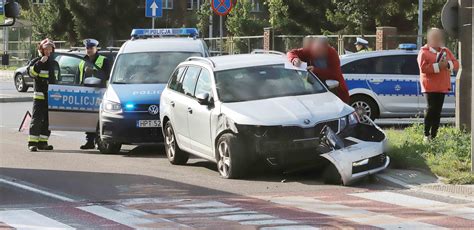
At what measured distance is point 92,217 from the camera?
7617mm

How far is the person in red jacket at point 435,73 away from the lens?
1182 centimetres

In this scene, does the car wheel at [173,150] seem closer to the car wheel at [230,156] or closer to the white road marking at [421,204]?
the car wheel at [230,156]

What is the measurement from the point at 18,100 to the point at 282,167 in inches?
706

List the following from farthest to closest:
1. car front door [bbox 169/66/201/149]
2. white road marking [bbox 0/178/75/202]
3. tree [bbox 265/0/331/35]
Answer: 1. tree [bbox 265/0/331/35]
2. car front door [bbox 169/66/201/149]
3. white road marking [bbox 0/178/75/202]

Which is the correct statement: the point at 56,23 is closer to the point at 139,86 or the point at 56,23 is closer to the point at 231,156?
the point at 139,86

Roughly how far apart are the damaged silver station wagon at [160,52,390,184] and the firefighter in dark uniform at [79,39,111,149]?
118 inches

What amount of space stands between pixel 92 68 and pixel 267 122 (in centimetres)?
562

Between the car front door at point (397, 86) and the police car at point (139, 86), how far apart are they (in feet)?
13.5

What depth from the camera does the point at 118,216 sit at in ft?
25.2

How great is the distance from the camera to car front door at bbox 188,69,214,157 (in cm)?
1055

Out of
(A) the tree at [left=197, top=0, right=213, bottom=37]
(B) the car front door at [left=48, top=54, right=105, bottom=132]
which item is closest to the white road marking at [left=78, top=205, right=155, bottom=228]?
(B) the car front door at [left=48, top=54, right=105, bottom=132]

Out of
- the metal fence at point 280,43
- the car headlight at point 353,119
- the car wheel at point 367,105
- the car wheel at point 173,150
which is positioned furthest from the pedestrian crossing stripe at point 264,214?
the metal fence at point 280,43

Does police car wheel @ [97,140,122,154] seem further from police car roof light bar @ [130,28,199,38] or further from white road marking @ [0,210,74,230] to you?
white road marking @ [0,210,74,230]

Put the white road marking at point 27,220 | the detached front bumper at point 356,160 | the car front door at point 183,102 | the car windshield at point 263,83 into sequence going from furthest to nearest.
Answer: the car front door at point 183,102
the car windshield at point 263,83
the detached front bumper at point 356,160
the white road marking at point 27,220
